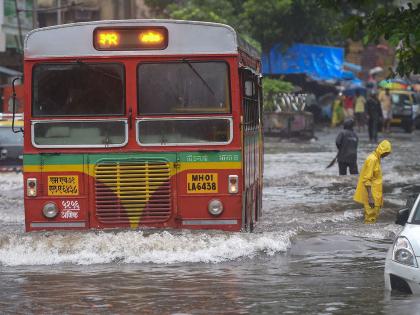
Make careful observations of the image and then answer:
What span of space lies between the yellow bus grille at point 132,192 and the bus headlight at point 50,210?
0.51 m

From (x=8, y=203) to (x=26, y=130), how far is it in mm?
10138

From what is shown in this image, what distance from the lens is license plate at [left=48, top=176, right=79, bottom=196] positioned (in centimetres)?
1423

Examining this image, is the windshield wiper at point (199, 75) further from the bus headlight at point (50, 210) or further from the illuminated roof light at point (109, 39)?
the bus headlight at point (50, 210)

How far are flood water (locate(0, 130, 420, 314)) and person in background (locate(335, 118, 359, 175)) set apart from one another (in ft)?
15.7

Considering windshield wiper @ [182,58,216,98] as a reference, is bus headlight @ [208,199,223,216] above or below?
below

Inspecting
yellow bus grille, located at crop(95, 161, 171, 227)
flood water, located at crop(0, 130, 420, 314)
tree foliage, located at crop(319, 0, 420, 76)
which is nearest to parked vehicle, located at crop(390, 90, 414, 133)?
flood water, located at crop(0, 130, 420, 314)

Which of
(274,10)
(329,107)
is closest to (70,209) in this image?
(274,10)

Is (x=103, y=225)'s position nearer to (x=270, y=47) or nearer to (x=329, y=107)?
(x=270, y=47)

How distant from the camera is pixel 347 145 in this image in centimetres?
2480

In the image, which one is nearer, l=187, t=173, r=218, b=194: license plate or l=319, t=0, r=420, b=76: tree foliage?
l=319, t=0, r=420, b=76: tree foliage

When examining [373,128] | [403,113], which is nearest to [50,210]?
[373,128]

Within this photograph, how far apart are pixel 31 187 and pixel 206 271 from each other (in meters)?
2.50

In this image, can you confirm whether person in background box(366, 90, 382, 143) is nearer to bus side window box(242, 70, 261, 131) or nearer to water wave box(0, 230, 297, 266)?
bus side window box(242, 70, 261, 131)

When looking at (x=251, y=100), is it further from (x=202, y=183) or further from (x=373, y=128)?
A: (x=373, y=128)
